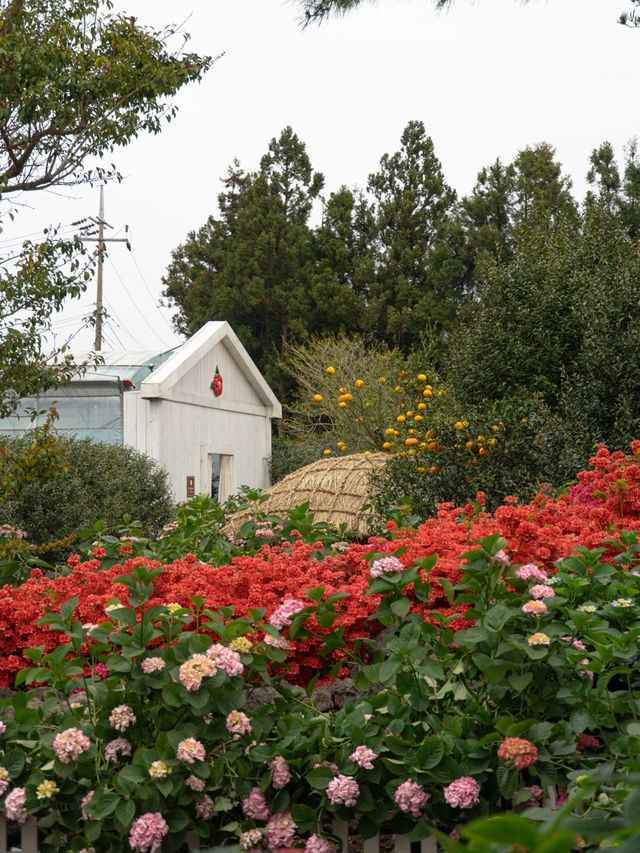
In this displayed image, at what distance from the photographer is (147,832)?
7.95ft

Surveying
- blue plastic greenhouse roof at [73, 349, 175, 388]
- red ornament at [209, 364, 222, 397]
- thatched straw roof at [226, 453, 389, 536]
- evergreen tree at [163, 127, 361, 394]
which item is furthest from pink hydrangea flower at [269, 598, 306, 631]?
evergreen tree at [163, 127, 361, 394]

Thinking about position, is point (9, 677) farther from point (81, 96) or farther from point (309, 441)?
point (309, 441)

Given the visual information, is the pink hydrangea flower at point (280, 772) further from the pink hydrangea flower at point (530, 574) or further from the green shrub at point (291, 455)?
the green shrub at point (291, 455)

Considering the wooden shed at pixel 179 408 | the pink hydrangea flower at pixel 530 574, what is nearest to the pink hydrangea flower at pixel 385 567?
the pink hydrangea flower at pixel 530 574

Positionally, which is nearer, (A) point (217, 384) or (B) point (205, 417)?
(B) point (205, 417)

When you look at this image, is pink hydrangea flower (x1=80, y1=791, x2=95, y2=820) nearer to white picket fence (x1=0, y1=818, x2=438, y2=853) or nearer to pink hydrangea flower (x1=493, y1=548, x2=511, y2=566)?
white picket fence (x1=0, y1=818, x2=438, y2=853)

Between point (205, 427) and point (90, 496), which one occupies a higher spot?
point (205, 427)

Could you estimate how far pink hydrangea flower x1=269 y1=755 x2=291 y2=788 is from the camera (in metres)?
2.54

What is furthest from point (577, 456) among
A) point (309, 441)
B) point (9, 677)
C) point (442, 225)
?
point (442, 225)

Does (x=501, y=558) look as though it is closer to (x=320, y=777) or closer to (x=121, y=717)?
(x=320, y=777)

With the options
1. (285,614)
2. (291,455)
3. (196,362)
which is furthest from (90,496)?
(291,455)

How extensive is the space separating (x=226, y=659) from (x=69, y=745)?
458mm

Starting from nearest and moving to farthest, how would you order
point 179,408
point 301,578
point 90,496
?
point 301,578
point 90,496
point 179,408

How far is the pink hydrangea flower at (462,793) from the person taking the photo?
7.92 ft
